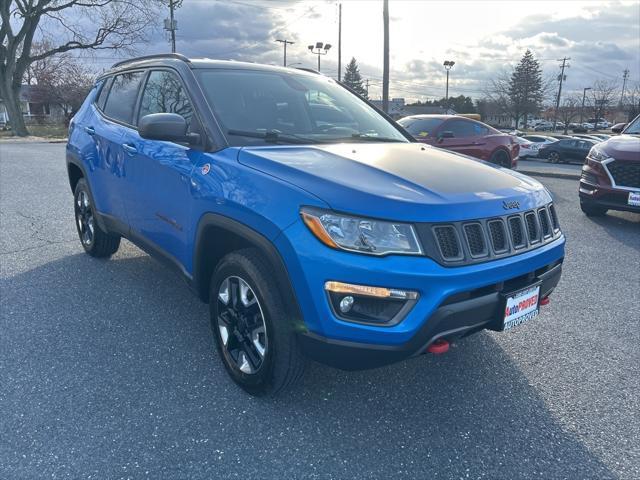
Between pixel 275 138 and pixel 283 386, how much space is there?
1.44 metres

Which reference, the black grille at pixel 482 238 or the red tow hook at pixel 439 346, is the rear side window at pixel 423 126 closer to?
the black grille at pixel 482 238

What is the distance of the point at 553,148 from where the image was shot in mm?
23328

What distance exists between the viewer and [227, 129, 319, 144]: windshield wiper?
300cm

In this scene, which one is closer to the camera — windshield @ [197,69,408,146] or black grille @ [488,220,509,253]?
black grille @ [488,220,509,253]

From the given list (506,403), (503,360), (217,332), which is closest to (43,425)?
(217,332)

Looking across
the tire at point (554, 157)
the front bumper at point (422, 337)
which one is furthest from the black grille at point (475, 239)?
the tire at point (554, 157)

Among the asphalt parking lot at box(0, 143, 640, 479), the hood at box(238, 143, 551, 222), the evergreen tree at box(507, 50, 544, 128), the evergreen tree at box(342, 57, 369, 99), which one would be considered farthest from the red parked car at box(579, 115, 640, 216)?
the evergreen tree at box(342, 57, 369, 99)

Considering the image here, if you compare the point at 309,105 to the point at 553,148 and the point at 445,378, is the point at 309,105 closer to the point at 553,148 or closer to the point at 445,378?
the point at 445,378

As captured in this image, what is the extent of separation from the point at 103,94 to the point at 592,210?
6612 millimetres

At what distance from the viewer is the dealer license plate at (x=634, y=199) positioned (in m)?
6.40

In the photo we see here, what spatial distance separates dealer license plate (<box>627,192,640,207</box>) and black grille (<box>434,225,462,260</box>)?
17.5ft

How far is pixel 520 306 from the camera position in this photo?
253cm

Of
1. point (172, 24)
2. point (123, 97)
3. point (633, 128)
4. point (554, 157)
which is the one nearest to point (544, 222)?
point (123, 97)

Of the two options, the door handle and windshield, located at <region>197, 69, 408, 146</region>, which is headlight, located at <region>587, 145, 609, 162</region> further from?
the door handle
